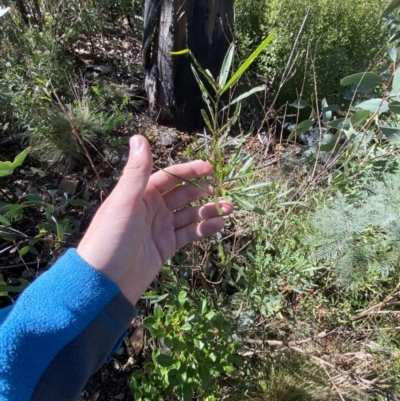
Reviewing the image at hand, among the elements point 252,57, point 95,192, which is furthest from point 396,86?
point 95,192

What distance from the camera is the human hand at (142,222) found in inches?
42.4

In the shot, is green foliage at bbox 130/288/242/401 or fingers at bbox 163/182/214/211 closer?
green foliage at bbox 130/288/242/401

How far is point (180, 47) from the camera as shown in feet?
7.64

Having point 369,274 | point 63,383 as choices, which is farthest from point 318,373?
point 63,383

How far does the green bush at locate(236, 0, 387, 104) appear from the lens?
8.48 feet

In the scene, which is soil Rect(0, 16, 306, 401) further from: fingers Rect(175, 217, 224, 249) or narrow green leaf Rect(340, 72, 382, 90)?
narrow green leaf Rect(340, 72, 382, 90)

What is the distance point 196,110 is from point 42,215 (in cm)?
126

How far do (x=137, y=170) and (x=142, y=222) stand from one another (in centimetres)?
18

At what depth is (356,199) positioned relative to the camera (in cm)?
156

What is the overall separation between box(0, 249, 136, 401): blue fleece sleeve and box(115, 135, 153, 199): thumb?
9.6 inches

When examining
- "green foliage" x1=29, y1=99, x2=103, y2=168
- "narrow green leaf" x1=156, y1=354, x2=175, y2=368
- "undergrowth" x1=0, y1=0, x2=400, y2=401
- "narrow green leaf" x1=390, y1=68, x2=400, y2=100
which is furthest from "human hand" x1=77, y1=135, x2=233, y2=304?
"green foliage" x1=29, y1=99, x2=103, y2=168

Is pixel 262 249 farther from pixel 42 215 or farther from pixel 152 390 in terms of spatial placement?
pixel 42 215

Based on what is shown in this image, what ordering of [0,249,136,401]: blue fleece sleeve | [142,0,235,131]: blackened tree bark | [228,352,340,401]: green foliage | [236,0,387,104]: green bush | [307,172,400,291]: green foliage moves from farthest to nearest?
1. [236,0,387,104]: green bush
2. [142,0,235,131]: blackened tree bark
3. [228,352,340,401]: green foliage
4. [307,172,400,291]: green foliage
5. [0,249,136,401]: blue fleece sleeve

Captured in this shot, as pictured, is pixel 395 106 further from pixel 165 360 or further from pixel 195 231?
pixel 165 360
